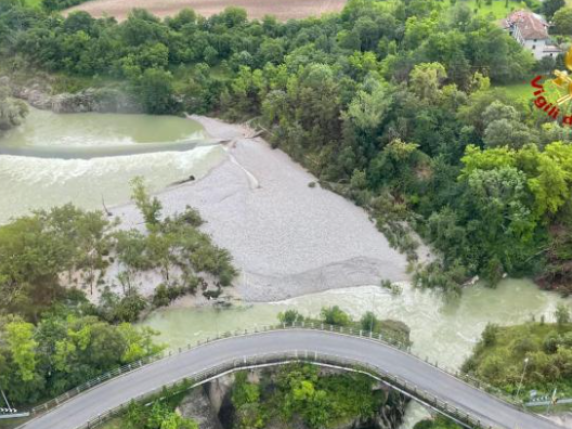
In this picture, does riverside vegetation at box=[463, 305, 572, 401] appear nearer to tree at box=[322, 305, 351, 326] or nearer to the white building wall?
tree at box=[322, 305, 351, 326]

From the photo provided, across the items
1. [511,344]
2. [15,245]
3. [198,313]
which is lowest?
[198,313]

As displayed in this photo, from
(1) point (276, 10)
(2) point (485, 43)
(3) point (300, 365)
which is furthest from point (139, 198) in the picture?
(1) point (276, 10)

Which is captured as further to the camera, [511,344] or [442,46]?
[442,46]

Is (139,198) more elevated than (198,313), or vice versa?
(139,198)

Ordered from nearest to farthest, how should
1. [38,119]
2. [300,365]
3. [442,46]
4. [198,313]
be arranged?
1. [300,365]
2. [198,313]
3. [442,46]
4. [38,119]

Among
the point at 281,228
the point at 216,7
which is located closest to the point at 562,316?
the point at 281,228

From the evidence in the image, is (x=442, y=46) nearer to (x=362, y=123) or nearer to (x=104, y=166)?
(x=362, y=123)

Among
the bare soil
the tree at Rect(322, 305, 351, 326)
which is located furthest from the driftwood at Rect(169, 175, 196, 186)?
the bare soil

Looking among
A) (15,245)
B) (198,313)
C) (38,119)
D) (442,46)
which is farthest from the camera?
(38,119)
